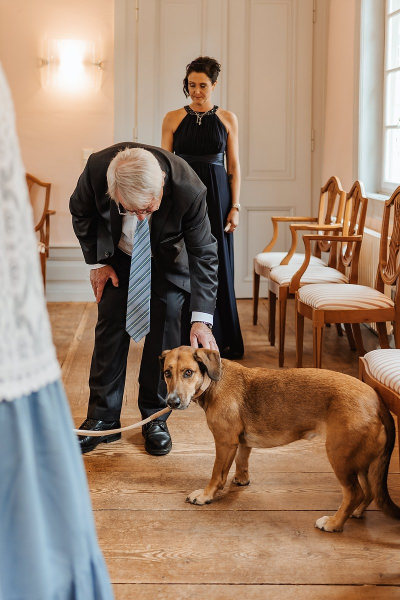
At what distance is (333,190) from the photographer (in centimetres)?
446

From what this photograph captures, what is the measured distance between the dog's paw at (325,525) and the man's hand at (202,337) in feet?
2.14

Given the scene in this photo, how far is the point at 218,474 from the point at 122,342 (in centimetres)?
72

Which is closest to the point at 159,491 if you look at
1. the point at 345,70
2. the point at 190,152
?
the point at 190,152

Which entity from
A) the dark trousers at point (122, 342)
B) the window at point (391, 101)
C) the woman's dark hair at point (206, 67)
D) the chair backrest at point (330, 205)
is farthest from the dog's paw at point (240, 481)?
the window at point (391, 101)

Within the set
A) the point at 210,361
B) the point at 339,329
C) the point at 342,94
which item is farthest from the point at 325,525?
the point at 342,94

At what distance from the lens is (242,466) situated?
92.5 inches

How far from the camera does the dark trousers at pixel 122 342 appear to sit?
2658 mm

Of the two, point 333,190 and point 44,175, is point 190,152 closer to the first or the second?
point 333,190

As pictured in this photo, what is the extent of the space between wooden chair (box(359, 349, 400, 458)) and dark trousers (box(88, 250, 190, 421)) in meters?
0.75

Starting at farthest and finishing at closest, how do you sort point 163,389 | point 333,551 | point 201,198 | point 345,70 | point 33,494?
point 345,70
point 163,389
point 201,198
point 333,551
point 33,494

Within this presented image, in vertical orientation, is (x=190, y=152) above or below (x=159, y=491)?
above

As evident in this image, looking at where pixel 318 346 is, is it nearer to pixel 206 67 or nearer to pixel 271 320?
pixel 271 320

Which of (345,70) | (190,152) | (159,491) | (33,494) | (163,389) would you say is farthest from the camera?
(345,70)

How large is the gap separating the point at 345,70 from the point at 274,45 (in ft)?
2.63
